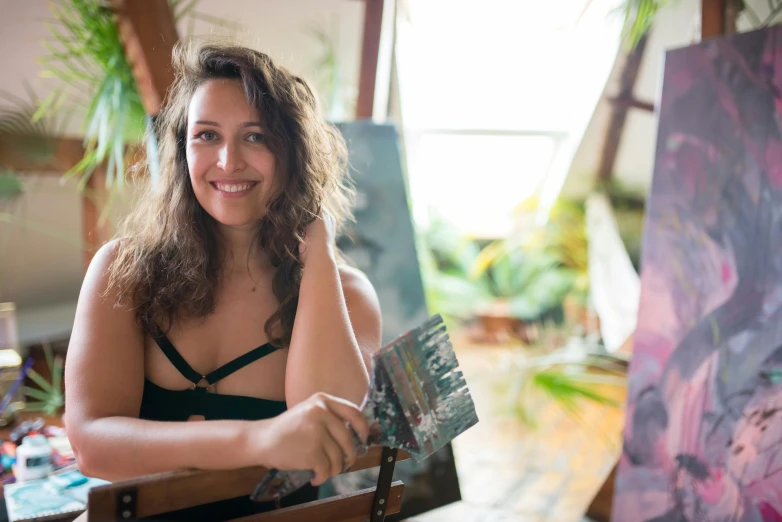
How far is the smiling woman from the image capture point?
116 cm

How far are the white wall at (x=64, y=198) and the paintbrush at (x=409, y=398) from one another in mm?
1967

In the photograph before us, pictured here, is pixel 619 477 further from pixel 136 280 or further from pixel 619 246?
pixel 619 246

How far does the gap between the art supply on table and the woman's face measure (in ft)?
2.97

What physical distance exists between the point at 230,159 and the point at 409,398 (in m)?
0.55

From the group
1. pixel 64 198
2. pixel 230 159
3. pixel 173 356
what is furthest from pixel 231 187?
pixel 64 198

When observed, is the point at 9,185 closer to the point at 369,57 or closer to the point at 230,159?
the point at 369,57

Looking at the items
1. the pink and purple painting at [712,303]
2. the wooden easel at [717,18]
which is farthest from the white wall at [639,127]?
the pink and purple painting at [712,303]

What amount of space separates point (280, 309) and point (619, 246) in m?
3.21

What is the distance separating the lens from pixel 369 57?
2680mm

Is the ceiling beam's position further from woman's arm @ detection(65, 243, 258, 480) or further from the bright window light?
the bright window light

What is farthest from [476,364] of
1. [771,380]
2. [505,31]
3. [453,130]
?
[771,380]

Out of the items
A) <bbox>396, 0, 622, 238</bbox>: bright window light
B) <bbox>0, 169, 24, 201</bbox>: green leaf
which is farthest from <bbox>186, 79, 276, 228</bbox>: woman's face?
<bbox>396, 0, 622, 238</bbox>: bright window light

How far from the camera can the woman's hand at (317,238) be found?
4.38ft

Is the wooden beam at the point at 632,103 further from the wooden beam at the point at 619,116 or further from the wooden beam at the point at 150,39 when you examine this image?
the wooden beam at the point at 150,39
